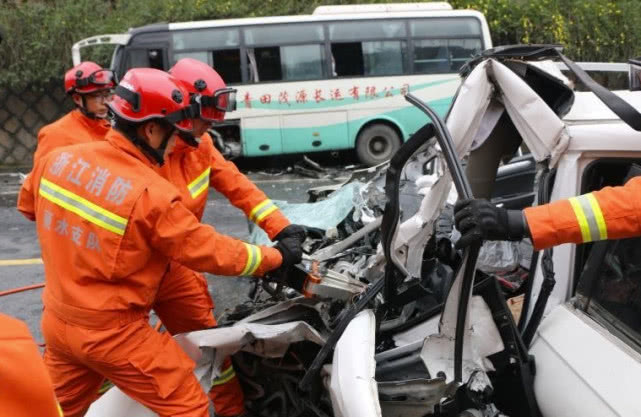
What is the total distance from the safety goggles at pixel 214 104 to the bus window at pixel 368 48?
8758 millimetres

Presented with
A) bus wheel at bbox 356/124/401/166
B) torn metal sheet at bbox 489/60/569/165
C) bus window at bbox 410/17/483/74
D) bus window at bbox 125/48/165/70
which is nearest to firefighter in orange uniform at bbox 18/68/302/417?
torn metal sheet at bbox 489/60/569/165

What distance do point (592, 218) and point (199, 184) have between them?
188 cm

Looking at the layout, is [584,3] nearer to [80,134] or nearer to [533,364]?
[80,134]

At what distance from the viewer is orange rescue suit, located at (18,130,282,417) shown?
2566mm

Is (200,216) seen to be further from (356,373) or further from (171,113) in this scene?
(356,373)

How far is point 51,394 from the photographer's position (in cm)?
133

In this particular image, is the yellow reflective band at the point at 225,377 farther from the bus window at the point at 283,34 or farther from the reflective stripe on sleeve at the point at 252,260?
the bus window at the point at 283,34

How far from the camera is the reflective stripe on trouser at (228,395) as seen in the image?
3.21 metres

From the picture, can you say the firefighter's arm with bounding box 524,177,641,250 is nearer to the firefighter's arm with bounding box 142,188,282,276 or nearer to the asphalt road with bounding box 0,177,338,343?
the firefighter's arm with bounding box 142,188,282,276

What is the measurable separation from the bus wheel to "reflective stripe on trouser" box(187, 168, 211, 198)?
29.3 ft

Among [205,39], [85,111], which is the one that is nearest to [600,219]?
[85,111]

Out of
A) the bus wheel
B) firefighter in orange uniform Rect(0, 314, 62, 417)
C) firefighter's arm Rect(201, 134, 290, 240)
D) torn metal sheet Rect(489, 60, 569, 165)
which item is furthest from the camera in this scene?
the bus wheel

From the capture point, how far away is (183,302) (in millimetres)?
3338

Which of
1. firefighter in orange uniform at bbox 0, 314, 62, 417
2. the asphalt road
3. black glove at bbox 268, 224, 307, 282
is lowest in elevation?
the asphalt road
